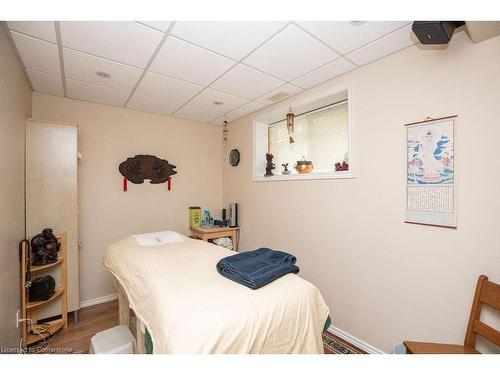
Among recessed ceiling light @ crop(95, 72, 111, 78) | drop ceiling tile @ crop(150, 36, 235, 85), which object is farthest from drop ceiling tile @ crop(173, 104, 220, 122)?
recessed ceiling light @ crop(95, 72, 111, 78)

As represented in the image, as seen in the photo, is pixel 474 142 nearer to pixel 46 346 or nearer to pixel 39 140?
pixel 39 140

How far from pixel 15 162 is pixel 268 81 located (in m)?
2.17

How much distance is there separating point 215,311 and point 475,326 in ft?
4.84

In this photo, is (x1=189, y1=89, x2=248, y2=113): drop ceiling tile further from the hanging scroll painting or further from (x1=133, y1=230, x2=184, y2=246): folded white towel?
the hanging scroll painting

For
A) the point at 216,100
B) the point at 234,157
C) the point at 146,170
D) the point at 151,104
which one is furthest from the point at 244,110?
the point at 146,170

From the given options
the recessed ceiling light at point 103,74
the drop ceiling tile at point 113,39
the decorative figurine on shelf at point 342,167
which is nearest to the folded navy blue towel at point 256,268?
the decorative figurine on shelf at point 342,167

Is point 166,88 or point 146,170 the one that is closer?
point 166,88

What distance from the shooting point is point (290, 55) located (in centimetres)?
175

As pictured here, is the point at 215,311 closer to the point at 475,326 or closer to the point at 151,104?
the point at 475,326

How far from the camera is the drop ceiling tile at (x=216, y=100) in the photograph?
2480 millimetres

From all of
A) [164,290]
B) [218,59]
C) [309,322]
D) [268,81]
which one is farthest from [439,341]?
[218,59]

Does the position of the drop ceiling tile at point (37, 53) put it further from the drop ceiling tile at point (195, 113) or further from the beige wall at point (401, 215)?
the beige wall at point (401, 215)

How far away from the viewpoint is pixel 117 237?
2852 mm

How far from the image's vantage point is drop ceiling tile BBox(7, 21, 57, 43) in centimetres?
139
